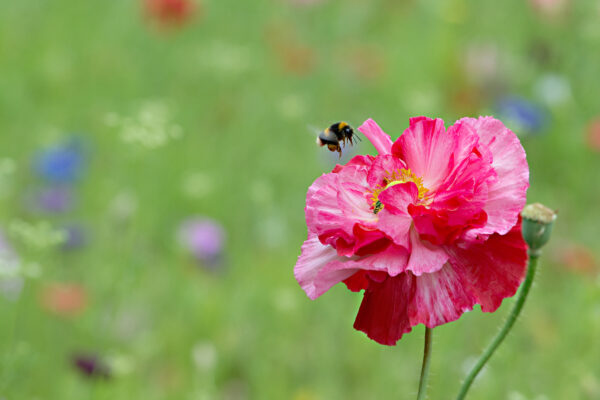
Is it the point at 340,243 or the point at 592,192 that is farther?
the point at 592,192

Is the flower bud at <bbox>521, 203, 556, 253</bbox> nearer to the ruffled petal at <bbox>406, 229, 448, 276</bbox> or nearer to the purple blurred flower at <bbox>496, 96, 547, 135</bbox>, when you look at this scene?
the ruffled petal at <bbox>406, 229, 448, 276</bbox>

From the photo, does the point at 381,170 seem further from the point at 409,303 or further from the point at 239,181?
the point at 239,181

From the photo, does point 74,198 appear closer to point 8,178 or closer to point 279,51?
point 8,178

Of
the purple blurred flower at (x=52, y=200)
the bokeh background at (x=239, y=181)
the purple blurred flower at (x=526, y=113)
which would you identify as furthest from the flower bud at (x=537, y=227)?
the purple blurred flower at (x=52, y=200)

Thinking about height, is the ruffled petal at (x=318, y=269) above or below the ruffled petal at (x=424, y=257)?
above

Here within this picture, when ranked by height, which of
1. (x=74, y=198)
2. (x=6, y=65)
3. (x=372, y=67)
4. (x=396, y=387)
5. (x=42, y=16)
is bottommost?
(x=396, y=387)

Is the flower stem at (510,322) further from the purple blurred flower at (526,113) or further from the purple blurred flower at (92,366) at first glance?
the purple blurred flower at (526,113)

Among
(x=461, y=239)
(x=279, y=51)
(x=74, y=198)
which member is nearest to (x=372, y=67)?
(x=279, y=51)

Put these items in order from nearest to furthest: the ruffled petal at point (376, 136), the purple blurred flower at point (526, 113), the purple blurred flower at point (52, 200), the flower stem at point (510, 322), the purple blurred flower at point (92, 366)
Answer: the flower stem at point (510, 322), the ruffled petal at point (376, 136), the purple blurred flower at point (92, 366), the purple blurred flower at point (52, 200), the purple blurred flower at point (526, 113)
